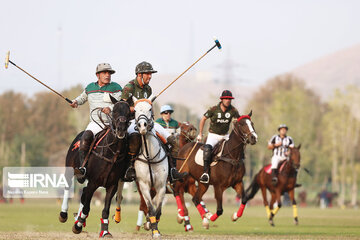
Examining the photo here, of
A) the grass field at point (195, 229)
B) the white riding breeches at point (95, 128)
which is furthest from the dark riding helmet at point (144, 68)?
the grass field at point (195, 229)

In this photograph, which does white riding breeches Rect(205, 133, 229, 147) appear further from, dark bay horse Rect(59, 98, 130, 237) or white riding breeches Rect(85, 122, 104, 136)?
dark bay horse Rect(59, 98, 130, 237)

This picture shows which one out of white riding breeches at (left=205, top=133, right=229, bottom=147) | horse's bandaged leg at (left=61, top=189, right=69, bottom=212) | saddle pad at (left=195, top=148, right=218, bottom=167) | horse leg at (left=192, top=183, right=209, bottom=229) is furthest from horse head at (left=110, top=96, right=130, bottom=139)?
horse leg at (left=192, top=183, right=209, bottom=229)

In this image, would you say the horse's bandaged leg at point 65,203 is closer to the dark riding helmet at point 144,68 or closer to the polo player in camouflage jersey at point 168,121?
the dark riding helmet at point 144,68

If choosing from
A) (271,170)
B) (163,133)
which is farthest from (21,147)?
(163,133)

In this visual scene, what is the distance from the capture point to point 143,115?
15.3 meters

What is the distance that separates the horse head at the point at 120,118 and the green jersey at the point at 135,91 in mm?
783

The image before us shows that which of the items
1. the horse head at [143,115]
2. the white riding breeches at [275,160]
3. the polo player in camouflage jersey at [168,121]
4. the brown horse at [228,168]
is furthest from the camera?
the white riding breeches at [275,160]

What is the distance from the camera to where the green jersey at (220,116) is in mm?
22281

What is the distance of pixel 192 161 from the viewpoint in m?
23.7

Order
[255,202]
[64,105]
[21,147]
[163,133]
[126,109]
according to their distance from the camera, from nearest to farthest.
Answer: [126,109]
[163,133]
[255,202]
[21,147]
[64,105]

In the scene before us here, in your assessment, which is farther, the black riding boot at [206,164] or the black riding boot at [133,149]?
the black riding boot at [206,164]

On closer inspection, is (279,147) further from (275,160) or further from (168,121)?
(168,121)

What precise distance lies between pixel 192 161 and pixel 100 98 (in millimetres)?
6549

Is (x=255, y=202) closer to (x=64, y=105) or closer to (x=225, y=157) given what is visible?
(x=64, y=105)
